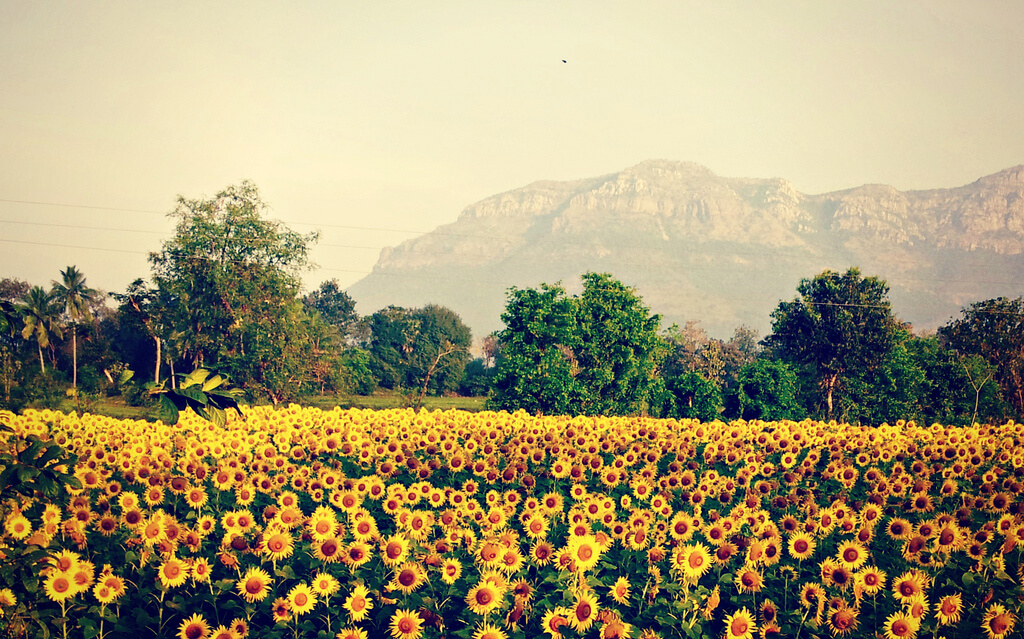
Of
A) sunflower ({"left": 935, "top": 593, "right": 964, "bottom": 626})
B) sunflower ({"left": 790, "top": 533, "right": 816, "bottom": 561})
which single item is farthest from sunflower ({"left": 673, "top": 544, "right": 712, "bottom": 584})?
sunflower ({"left": 935, "top": 593, "right": 964, "bottom": 626})

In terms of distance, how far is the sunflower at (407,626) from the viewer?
5.33 meters

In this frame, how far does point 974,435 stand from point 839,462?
3.22 meters

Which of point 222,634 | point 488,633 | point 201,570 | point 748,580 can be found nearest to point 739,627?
point 748,580

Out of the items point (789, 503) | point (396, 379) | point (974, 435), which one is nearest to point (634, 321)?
point (974, 435)

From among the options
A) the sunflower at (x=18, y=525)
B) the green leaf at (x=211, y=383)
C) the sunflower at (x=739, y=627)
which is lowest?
the sunflower at (x=739, y=627)

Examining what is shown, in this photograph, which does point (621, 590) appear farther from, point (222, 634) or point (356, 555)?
point (222, 634)

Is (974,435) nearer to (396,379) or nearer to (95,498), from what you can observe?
(95,498)

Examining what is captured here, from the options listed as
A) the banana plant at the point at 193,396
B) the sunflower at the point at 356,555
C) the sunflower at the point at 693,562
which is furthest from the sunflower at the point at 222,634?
the sunflower at the point at 693,562

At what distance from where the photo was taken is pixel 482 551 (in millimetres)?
5875

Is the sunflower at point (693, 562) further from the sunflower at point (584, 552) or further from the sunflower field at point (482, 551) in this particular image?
the sunflower at point (584, 552)

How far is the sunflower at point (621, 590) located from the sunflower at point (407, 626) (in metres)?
1.60

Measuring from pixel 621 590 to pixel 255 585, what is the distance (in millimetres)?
3009

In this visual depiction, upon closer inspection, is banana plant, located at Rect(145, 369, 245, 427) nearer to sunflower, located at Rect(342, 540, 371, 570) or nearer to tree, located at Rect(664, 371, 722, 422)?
sunflower, located at Rect(342, 540, 371, 570)

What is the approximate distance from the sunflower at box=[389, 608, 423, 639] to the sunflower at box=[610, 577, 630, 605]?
1.60 meters
